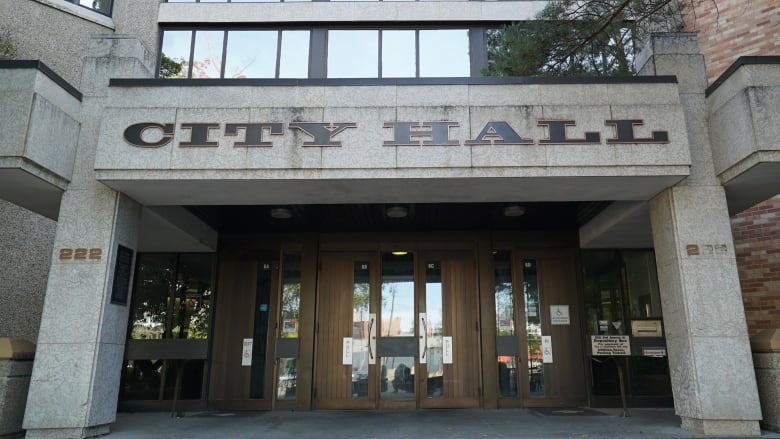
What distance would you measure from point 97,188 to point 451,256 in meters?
6.20

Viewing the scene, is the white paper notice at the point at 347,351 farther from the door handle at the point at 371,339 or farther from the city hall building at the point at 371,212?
the door handle at the point at 371,339

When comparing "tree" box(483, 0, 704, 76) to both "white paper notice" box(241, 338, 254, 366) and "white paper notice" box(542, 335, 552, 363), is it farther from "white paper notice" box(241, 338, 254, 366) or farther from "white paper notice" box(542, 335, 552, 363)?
"white paper notice" box(241, 338, 254, 366)

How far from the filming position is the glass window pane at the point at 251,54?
39.1ft

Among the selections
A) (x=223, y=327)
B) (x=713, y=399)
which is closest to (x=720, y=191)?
(x=713, y=399)

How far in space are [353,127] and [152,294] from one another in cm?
604

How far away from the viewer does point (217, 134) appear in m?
6.93

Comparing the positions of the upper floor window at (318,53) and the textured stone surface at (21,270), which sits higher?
the upper floor window at (318,53)

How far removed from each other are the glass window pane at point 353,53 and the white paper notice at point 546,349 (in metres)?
6.68

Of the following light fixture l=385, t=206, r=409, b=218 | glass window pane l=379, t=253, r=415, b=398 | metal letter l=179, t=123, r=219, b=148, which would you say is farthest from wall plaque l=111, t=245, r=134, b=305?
glass window pane l=379, t=253, r=415, b=398

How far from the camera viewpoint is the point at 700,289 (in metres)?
6.59

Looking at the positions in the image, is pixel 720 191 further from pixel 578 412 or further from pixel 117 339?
pixel 117 339

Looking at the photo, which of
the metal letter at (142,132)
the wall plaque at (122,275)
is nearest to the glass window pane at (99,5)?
the metal letter at (142,132)

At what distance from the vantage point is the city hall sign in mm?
6852

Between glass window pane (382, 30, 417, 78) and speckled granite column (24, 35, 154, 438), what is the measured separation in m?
5.94
